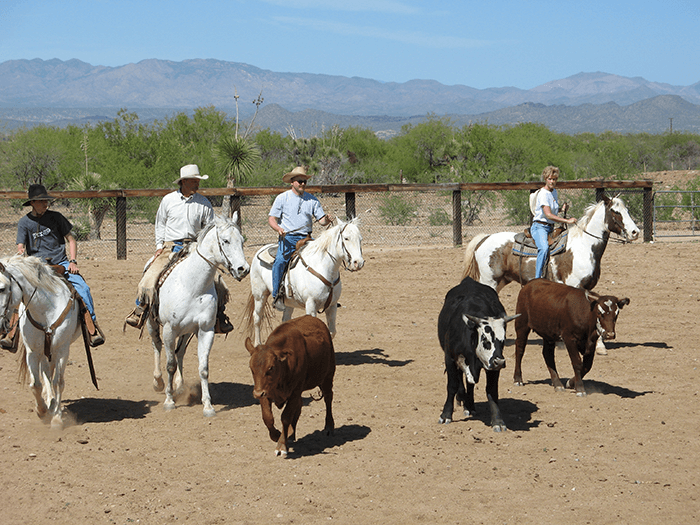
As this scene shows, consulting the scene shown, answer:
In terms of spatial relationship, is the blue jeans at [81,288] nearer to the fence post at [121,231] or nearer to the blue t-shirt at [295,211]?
the blue t-shirt at [295,211]

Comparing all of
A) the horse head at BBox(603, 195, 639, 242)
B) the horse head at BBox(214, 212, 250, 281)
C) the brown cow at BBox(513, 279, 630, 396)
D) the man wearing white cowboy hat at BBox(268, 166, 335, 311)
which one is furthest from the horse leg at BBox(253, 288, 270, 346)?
the horse head at BBox(603, 195, 639, 242)

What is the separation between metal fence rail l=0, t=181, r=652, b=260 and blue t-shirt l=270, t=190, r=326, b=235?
6253 mm

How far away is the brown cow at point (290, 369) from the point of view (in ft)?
17.5

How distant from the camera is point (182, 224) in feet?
25.4

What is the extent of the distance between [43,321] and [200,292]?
4.88 feet

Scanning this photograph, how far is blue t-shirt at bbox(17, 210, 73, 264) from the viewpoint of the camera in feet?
23.1

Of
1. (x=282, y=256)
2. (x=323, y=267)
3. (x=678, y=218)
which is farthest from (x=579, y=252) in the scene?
(x=678, y=218)

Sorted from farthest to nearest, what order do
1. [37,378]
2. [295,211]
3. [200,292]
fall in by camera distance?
[295,211] < [200,292] < [37,378]

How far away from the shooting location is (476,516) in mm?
4656

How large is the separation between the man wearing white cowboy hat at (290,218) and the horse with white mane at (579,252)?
2.75 m

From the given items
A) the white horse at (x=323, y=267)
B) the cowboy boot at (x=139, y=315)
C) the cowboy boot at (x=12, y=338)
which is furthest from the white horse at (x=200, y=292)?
the white horse at (x=323, y=267)

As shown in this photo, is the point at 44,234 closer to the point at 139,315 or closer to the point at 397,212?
the point at 139,315

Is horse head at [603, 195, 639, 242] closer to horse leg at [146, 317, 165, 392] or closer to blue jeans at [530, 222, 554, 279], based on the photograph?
blue jeans at [530, 222, 554, 279]

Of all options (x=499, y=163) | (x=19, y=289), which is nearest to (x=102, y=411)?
(x=19, y=289)
